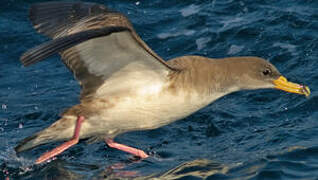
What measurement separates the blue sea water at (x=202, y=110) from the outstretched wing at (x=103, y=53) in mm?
1116

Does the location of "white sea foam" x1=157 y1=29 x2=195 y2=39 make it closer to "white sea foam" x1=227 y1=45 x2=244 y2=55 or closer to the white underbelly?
"white sea foam" x1=227 y1=45 x2=244 y2=55

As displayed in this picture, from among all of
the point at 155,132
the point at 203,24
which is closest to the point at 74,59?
the point at 155,132

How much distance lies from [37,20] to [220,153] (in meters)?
2.92

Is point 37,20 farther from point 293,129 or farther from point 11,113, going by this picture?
point 293,129

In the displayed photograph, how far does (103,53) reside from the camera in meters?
6.51

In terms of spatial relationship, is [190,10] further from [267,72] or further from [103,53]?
[103,53]

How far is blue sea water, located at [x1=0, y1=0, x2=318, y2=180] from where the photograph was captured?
7070mm

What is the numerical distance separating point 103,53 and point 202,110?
2.98 m

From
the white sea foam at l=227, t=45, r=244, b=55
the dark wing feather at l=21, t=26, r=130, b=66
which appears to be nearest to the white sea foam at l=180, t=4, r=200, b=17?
the white sea foam at l=227, t=45, r=244, b=55

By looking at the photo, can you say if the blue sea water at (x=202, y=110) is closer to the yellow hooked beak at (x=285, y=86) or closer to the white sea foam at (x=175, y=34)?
the white sea foam at (x=175, y=34)

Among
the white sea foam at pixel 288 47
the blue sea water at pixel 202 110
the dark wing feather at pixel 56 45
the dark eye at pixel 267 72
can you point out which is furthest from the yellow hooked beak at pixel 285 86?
the white sea foam at pixel 288 47

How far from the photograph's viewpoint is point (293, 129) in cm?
795

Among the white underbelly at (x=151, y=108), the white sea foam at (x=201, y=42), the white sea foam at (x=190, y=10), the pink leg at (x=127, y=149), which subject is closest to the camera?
the white underbelly at (x=151, y=108)

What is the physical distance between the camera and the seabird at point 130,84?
6695mm
